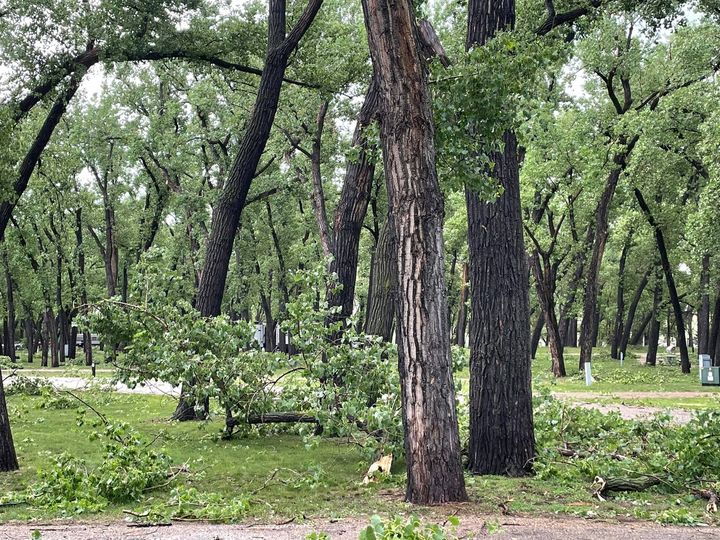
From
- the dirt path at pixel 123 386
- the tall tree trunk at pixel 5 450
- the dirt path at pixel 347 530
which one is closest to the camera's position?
the dirt path at pixel 347 530

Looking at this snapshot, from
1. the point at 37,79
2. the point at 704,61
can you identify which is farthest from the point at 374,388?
the point at 704,61

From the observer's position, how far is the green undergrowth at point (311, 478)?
647 cm

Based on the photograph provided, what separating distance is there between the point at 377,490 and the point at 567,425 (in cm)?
387

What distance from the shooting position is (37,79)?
539 inches

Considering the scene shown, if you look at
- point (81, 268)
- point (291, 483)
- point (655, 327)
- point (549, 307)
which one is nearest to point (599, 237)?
point (549, 307)

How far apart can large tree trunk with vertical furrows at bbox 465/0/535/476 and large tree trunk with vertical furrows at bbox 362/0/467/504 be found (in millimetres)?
1651

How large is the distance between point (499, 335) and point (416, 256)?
2.11 m

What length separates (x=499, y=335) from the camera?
8.17 meters

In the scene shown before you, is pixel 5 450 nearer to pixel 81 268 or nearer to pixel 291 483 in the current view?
pixel 291 483

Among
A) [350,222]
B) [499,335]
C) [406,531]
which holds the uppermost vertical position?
[350,222]

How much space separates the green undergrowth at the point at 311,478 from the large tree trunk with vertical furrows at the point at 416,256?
1.48 ft

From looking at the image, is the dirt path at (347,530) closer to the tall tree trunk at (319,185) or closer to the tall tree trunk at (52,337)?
the tall tree trunk at (319,185)

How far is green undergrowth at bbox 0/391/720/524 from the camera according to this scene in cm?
647

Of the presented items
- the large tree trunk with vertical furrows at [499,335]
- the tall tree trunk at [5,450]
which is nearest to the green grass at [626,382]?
the large tree trunk with vertical furrows at [499,335]
